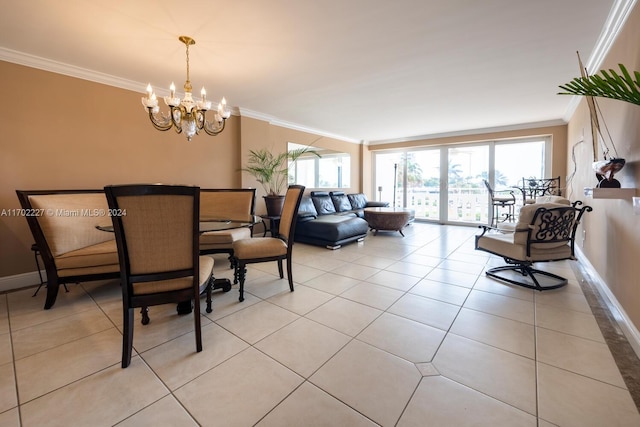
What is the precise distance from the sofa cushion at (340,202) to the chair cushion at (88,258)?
4509 millimetres

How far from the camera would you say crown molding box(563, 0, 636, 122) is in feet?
6.66

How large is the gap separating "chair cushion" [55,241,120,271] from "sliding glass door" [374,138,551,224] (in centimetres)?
683

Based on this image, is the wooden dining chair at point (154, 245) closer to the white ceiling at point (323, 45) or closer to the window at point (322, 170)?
the white ceiling at point (323, 45)

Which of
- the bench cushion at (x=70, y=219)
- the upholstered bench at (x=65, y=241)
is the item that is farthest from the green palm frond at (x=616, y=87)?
the bench cushion at (x=70, y=219)

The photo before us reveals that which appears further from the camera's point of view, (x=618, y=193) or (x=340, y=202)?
(x=340, y=202)

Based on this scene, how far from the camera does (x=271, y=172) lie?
499 cm

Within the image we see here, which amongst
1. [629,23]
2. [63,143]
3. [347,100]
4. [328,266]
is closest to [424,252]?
[328,266]

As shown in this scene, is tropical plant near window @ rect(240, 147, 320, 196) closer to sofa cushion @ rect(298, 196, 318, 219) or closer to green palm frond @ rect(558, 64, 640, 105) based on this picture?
sofa cushion @ rect(298, 196, 318, 219)

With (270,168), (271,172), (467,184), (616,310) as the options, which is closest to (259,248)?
(271,172)

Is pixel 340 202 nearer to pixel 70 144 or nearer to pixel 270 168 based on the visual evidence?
pixel 270 168

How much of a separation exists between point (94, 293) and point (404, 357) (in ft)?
9.98

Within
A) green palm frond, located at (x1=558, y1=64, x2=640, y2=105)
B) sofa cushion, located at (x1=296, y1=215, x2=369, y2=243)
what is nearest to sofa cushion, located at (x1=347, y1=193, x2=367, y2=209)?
sofa cushion, located at (x1=296, y1=215, x2=369, y2=243)

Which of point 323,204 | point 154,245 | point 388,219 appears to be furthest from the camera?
point 323,204

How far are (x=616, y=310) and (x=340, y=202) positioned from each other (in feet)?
15.9
